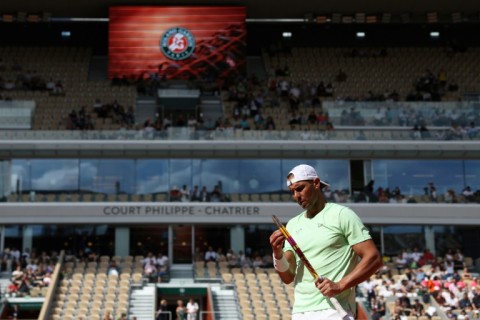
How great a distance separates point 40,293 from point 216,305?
662 cm

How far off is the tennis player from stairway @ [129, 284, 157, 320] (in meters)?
27.4

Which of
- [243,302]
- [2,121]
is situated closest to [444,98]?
[243,302]

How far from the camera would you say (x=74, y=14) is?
50406 mm

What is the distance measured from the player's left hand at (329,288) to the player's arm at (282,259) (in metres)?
0.38

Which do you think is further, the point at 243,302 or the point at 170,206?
the point at 170,206

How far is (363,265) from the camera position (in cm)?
529

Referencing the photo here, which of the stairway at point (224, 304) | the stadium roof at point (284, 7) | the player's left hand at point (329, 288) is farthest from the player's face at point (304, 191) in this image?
the stadium roof at point (284, 7)

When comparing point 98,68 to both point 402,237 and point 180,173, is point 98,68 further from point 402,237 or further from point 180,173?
point 402,237

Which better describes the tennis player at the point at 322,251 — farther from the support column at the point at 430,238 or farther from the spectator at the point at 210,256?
the support column at the point at 430,238

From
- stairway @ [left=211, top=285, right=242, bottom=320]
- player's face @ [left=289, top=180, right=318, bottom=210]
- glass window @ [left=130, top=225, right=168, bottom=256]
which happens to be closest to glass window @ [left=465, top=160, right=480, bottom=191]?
stairway @ [left=211, top=285, right=242, bottom=320]

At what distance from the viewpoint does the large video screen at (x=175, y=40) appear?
4828 centimetres

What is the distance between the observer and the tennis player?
17.6ft

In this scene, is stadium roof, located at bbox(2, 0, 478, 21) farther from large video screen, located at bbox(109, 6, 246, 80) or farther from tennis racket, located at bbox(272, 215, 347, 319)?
tennis racket, located at bbox(272, 215, 347, 319)

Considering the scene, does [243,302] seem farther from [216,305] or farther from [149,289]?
[149,289]
